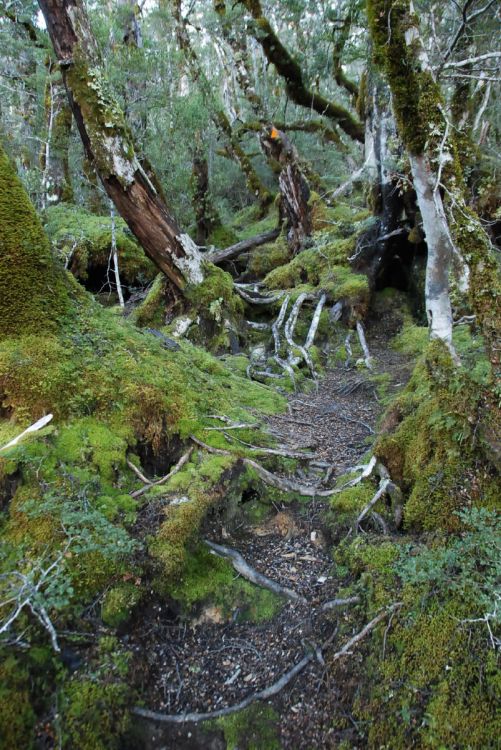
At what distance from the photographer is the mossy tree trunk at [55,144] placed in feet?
39.9

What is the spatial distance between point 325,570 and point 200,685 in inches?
48.3

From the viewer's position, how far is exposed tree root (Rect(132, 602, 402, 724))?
7.88 feet

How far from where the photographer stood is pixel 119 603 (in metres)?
2.69

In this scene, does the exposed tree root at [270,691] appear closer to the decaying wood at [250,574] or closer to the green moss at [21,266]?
the decaying wood at [250,574]

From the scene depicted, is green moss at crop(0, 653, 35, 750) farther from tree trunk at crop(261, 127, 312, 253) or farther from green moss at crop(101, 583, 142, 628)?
tree trunk at crop(261, 127, 312, 253)

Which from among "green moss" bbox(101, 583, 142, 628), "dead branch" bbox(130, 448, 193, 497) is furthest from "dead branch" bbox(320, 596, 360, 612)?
"dead branch" bbox(130, 448, 193, 497)

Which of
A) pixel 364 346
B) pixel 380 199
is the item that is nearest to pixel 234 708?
pixel 364 346

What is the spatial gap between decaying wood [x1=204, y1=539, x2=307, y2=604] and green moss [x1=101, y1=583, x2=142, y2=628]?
751 mm

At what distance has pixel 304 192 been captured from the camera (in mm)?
12875

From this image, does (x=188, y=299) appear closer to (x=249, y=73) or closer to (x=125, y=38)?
(x=125, y=38)

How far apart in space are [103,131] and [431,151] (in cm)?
535

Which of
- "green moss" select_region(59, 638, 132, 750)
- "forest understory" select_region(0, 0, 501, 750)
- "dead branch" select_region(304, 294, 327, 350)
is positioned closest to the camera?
"green moss" select_region(59, 638, 132, 750)

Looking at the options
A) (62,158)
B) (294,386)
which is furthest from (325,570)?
(62,158)

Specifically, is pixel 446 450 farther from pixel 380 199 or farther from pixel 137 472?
pixel 380 199
